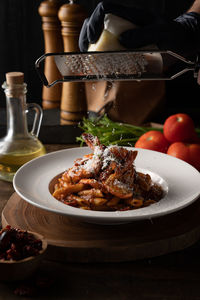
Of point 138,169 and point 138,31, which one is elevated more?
point 138,31

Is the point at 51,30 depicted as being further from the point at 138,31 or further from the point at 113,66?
the point at 113,66

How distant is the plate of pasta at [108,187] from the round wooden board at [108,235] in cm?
4

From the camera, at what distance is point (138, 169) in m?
1.41

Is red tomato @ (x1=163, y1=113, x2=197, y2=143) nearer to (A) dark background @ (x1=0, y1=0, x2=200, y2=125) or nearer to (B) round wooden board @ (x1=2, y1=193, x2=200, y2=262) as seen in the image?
(B) round wooden board @ (x1=2, y1=193, x2=200, y2=262)

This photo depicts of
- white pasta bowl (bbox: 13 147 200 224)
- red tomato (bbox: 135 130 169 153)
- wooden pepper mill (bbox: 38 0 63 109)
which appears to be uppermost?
wooden pepper mill (bbox: 38 0 63 109)

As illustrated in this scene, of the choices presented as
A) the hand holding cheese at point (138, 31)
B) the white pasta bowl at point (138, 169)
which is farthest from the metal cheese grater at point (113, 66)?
the white pasta bowl at point (138, 169)

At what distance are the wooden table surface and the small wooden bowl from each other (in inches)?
1.0

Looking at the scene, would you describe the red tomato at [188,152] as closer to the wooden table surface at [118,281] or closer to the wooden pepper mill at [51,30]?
the wooden table surface at [118,281]

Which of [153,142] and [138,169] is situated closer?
[138,169]

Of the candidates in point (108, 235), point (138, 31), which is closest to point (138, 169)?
point (108, 235)

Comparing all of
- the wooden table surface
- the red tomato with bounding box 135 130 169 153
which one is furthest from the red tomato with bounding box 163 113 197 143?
the wooden table surface

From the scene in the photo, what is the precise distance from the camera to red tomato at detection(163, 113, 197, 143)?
1.66m

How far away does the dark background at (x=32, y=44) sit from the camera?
2.50 metres

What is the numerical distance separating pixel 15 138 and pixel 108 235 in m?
0.57
